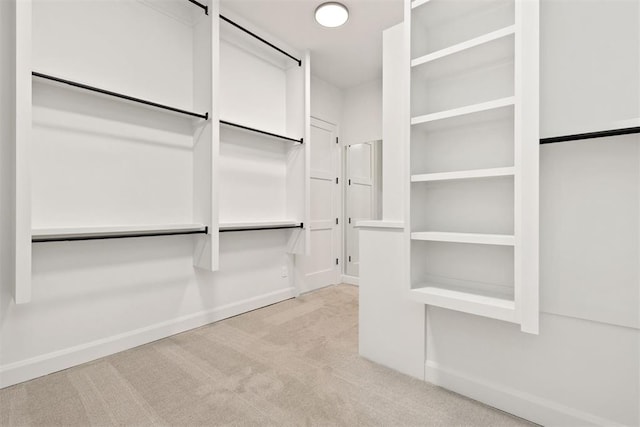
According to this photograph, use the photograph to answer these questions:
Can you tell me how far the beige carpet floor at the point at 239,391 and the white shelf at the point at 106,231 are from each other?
861 millimetres

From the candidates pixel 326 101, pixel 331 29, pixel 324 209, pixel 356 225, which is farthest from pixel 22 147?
pixel 326 101

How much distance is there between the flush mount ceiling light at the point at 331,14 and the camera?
2611 mm

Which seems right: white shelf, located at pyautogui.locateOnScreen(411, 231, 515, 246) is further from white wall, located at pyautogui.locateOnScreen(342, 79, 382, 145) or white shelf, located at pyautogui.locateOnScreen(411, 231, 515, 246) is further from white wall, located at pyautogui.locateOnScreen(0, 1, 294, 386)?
white wall, located at pyautogui.locateOnScreen(342, 79, 382, 145)

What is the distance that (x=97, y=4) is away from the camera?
207cm

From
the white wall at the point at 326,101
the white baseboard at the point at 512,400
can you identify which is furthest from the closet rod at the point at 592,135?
the white wall at the point at 326,101

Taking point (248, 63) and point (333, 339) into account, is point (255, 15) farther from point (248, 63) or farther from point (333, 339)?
point (333, 339)

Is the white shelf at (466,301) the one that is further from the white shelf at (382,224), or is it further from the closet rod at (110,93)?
the closet rod at (110,93)

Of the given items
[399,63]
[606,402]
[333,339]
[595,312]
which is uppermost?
[399,63]

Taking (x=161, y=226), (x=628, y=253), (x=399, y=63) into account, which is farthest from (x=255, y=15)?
(x=628, y=253)

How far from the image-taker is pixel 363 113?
13.8 feet

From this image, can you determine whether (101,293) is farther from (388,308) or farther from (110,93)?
(388,308)

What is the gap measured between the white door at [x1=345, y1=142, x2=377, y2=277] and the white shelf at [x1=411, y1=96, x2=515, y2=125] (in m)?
2.45

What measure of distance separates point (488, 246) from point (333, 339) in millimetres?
1392

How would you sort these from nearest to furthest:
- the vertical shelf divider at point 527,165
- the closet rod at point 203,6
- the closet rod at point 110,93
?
the vertical shelf divider at point 527,165
the closet rod at point 110,93
the closet rod at point 203,6
